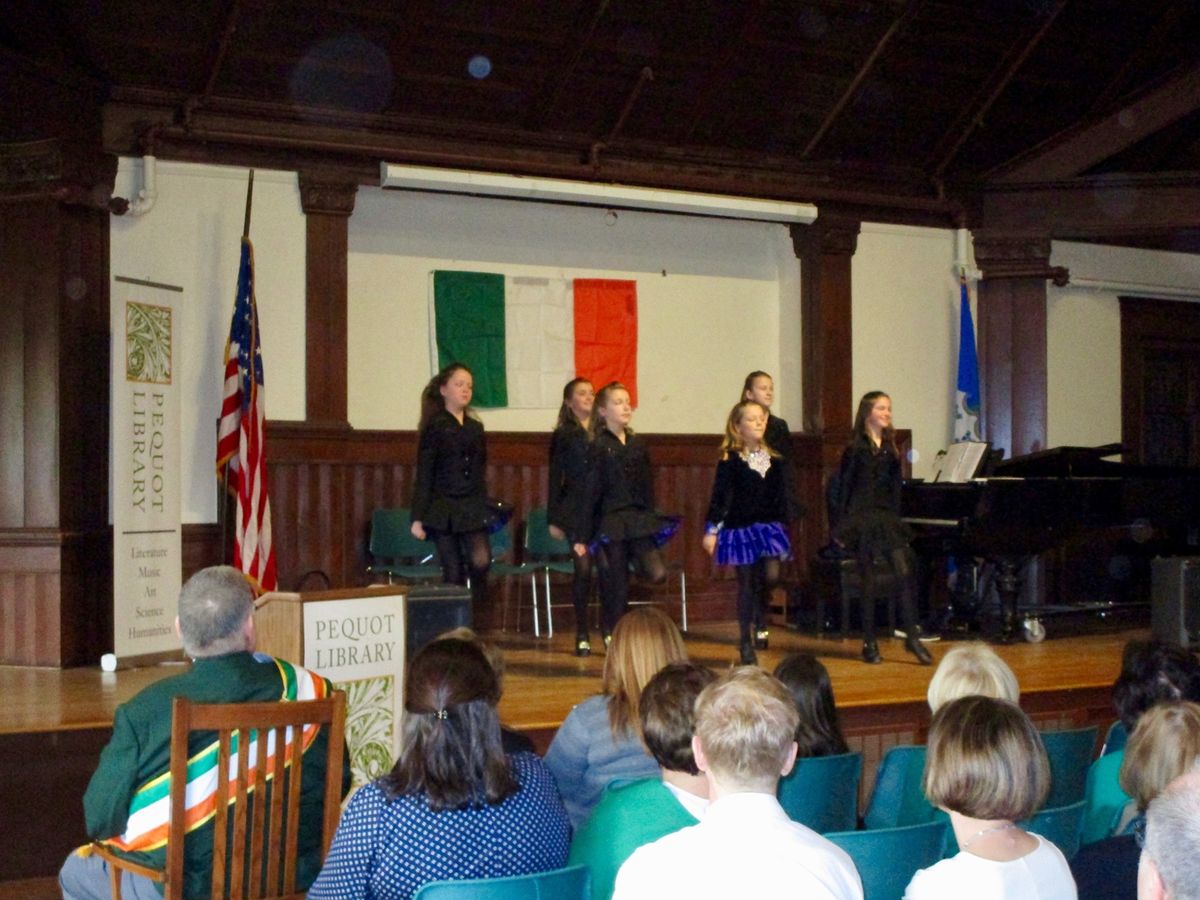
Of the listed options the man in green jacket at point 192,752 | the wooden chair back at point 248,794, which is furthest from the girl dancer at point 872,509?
the wooden chair back at point 248,794

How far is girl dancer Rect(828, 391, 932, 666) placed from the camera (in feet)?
23.5

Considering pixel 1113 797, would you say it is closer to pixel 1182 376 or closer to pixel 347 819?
pixel 347 819

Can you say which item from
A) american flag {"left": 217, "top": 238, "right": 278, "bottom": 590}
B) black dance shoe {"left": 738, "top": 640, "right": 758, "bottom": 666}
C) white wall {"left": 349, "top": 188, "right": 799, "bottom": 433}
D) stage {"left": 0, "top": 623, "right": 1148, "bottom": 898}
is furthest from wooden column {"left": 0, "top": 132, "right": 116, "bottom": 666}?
black dance shoe {"left": 738, "top": 640, "right": 758, "bottom": 666}

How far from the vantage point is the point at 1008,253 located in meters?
10.2

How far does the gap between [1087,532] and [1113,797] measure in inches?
207

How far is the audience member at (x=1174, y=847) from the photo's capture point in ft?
4.68

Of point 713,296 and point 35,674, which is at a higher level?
point 713,296

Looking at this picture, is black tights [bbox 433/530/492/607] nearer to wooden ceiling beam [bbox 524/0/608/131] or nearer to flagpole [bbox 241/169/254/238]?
flagpole [bbox 241/169/254/238]

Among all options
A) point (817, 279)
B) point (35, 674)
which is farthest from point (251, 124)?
point (817, 279)

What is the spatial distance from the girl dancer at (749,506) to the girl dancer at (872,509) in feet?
1.49

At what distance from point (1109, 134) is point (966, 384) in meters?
2.00

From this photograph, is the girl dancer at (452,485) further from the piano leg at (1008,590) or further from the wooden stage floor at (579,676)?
the piano leg at (1008,590)

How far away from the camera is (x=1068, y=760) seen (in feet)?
12.6

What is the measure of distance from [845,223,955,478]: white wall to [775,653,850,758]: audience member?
6.60 m
